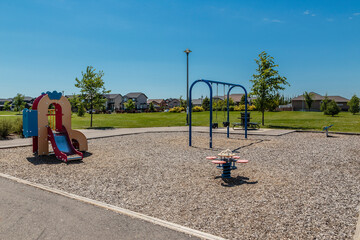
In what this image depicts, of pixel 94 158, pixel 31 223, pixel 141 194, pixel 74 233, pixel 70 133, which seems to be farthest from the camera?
pixel 70 133

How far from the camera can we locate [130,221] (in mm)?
4184

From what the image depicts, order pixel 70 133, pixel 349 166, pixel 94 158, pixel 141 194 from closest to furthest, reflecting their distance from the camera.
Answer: pixel 141 194
pixel 349 166
pixel 94 158
pixel 70 133

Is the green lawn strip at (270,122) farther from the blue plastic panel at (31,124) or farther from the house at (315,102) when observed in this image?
the house at (315,102)

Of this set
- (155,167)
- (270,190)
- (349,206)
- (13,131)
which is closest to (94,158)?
(155,167)

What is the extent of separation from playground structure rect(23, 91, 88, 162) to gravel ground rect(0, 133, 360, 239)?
48 cm

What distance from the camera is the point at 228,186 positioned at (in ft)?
19.5

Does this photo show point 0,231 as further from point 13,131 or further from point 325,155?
point 13,131

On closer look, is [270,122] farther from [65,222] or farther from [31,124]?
[65,222]

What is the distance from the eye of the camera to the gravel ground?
13.4 ft

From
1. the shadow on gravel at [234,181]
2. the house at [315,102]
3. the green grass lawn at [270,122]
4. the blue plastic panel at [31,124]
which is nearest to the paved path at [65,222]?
the shadow on gravel at [234,181]

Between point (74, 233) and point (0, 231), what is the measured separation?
112 centimetres

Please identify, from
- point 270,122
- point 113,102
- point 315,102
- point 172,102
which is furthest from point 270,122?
point 172,102

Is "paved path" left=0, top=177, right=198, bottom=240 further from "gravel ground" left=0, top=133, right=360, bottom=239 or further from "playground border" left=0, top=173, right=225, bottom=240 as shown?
"gravel ground" left=0, top=133, right=360, bottom=239

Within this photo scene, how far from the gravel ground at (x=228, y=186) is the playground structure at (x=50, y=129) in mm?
479
